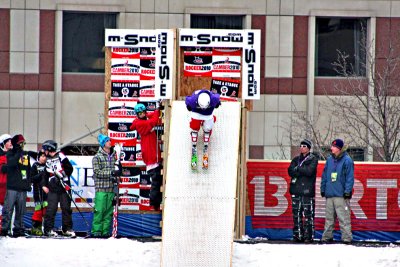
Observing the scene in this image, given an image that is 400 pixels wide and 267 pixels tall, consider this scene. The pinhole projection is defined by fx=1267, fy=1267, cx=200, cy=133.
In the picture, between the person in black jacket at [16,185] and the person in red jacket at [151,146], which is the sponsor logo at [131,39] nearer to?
the person in red jacket at [151,146]

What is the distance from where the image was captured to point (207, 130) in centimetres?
2173

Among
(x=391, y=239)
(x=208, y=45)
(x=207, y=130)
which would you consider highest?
(x=208, y=45)

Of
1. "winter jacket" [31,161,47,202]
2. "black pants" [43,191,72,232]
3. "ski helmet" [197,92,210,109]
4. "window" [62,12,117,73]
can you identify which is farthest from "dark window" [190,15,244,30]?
"ski helmet" [197,92,210,109]

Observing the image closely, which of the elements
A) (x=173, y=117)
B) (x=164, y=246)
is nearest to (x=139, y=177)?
(x=173, y=117)

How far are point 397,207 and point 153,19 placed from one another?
18097 millimetres

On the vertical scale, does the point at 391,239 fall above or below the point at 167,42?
below

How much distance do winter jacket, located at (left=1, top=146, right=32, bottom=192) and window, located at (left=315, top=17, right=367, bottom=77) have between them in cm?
2036

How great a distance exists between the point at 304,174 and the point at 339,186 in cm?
65

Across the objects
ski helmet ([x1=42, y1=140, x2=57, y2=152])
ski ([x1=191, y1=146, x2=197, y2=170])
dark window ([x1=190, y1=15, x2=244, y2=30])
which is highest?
dark window ([x1=190, y1=15, x2=244, y2=30])

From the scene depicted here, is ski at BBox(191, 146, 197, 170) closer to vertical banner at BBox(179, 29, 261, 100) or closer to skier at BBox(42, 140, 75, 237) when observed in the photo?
vertical banner at BBox(179, 29, 261, 100)

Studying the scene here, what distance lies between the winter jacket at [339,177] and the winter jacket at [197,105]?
7.86 ft

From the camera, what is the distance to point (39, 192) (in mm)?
22453

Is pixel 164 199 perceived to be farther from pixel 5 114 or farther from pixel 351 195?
pixel 5 114

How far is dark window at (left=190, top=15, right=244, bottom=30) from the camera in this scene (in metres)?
40.7
